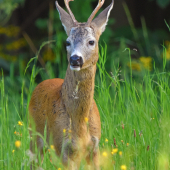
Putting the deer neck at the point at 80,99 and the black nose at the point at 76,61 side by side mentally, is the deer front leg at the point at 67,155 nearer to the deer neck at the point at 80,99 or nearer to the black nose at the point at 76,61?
the deer neck at the point at 80,99

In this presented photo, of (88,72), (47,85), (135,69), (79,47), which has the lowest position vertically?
(135,69)

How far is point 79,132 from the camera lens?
3.26 m

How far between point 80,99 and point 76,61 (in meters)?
0.41

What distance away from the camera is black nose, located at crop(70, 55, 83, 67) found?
301 cm

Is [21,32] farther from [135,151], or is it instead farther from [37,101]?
[135,151]

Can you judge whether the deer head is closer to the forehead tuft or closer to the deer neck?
the forehead tuft

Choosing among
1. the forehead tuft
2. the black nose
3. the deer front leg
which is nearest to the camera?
the black nose

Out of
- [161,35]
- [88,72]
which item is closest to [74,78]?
[88,72]

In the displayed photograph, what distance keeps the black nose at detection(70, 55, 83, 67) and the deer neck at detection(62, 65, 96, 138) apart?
8.3 inches

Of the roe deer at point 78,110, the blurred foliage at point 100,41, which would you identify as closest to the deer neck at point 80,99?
the roe deer at point 78,110

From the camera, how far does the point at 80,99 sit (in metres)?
3.30

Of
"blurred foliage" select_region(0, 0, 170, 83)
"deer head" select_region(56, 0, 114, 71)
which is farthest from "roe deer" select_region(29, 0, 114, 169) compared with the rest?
"blurred foliage" select_region(0, 0, 170, 83)

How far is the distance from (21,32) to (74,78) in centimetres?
478

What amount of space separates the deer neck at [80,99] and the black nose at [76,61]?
0.69 ft
